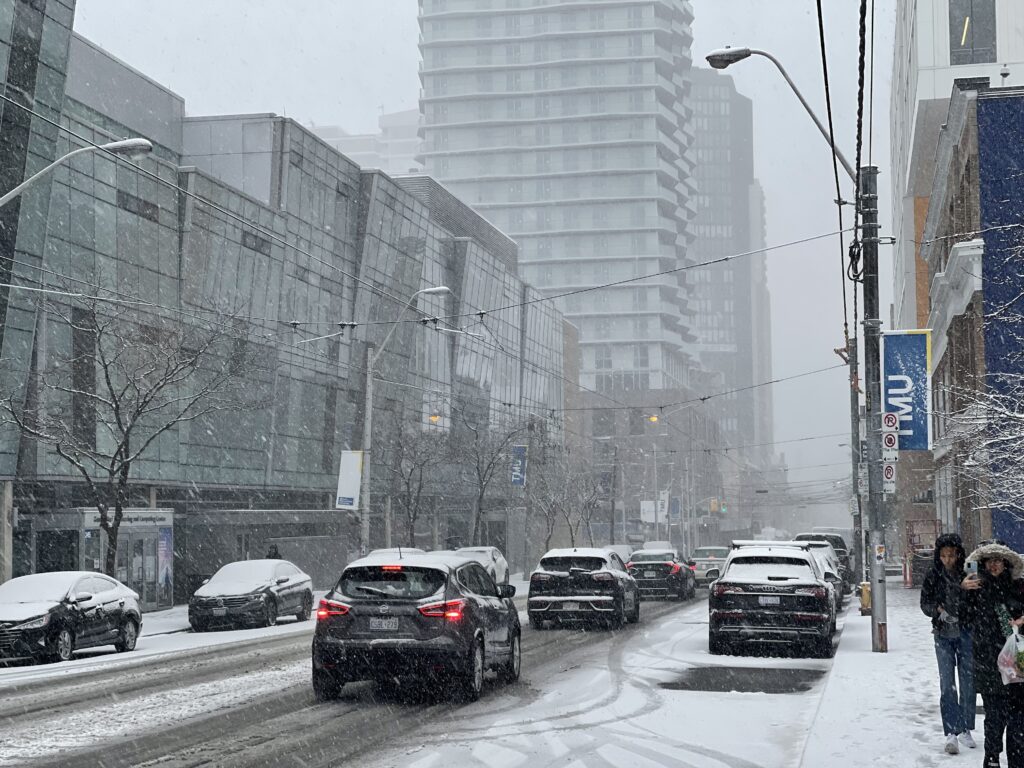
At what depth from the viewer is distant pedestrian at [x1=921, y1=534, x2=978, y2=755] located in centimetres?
1012

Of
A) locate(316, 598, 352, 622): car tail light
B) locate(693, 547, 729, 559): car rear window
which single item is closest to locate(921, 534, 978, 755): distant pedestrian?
locate(316, 598, 352, 622): car tail light

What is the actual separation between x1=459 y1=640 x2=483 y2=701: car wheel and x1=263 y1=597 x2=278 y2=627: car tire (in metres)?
15.7

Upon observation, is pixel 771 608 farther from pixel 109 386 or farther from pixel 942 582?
pixel 109 386

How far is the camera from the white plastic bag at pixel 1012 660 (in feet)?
26.0

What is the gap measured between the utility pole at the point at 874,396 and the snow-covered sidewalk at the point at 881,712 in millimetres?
627

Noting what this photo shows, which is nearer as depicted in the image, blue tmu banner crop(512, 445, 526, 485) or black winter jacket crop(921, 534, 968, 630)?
black winter jacket crop(921, 534, 968, 630)

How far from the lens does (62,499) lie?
39344mm

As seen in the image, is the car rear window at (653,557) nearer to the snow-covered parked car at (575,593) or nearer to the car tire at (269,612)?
the car tire at (269,612)

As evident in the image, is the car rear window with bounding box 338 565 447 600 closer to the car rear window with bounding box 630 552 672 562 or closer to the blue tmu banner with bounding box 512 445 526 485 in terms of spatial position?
the car rear window with bounding box 630 552 672 562

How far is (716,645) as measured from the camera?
65.2ft

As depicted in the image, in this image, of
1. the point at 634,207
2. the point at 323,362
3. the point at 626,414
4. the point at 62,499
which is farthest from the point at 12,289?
the point at 634,207

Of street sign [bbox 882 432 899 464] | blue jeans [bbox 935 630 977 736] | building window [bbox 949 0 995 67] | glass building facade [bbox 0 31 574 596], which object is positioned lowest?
blue jeans [bbox 935 630 977 736]

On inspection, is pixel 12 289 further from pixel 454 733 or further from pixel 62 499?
pixel 454 733

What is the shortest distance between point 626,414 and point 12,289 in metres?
132
